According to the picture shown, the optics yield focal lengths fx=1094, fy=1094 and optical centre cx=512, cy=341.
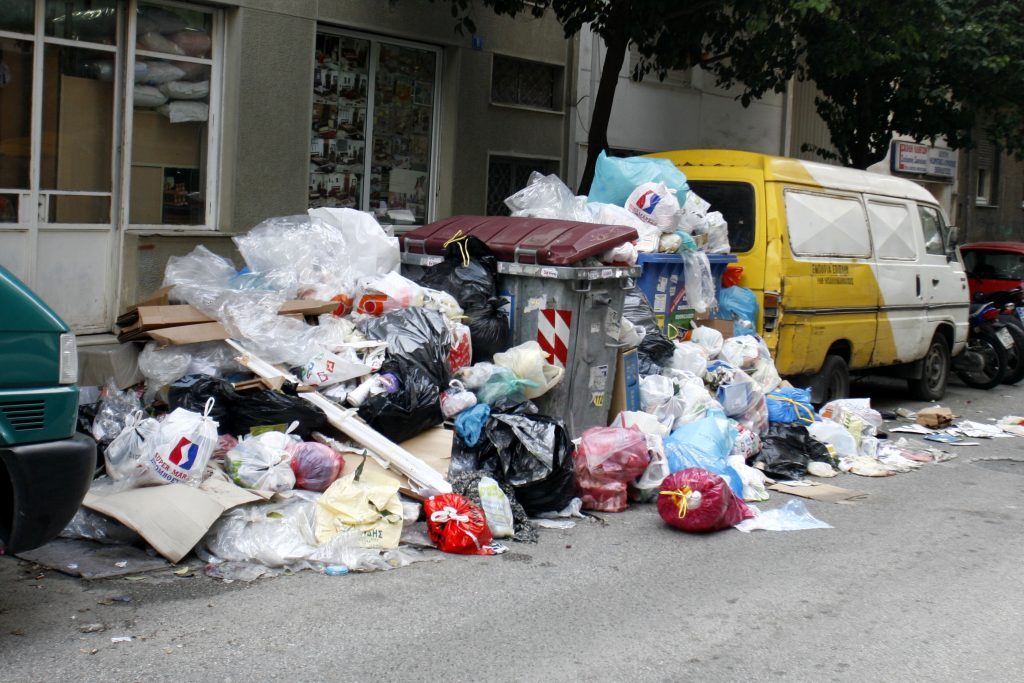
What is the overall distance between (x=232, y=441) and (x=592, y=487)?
2102mm

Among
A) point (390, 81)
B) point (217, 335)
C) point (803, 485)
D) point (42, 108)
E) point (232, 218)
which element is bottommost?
point (803, 485)

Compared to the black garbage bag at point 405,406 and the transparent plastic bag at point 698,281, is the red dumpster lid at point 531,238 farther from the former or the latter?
the black garbage bag at point 405,406

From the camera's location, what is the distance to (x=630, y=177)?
898 centimetres

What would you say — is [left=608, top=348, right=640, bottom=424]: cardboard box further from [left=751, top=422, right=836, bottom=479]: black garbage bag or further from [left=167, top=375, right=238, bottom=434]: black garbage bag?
[left=167, top=375, right=238, bottom=434]: black garbage bag

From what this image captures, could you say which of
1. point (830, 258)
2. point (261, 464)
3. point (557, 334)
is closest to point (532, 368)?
point (557, 334)

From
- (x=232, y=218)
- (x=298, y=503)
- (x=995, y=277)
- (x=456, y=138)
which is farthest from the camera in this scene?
(x=995, y=277)

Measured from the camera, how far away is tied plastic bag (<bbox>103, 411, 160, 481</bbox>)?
5.44 m

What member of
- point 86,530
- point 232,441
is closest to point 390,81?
point 232,441

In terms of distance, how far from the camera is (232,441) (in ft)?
19.8

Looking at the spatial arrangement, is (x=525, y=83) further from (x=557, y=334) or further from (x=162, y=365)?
(x=162, y=365)

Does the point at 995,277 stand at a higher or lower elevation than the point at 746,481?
higher

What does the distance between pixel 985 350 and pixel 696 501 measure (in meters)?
8.06

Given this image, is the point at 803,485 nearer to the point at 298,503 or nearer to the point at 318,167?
the point at 298,503

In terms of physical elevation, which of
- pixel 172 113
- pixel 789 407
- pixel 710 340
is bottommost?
pixel 789 407
